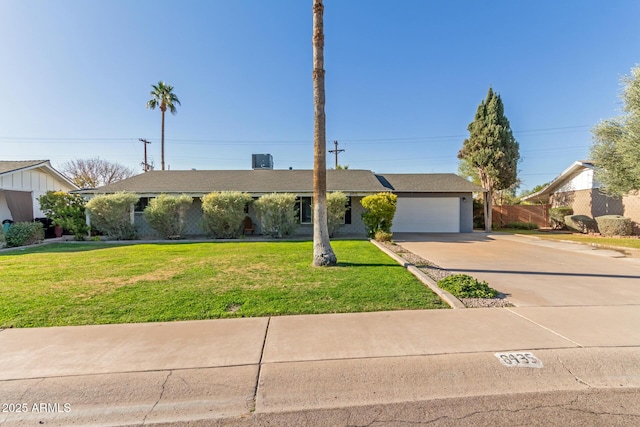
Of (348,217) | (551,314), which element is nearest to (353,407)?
(551,314)

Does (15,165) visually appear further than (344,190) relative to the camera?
Yes

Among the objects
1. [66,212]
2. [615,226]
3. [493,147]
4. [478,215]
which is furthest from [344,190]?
[615,226]

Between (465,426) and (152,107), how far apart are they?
1296 inches

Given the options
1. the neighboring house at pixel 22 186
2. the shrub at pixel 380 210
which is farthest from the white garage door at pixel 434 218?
the neighboring house at pixel 22 186

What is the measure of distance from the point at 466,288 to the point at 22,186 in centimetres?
2316

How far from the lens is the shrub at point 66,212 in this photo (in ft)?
45.5

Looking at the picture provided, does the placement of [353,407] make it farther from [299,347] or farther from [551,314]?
[551,314]

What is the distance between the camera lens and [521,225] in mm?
21547

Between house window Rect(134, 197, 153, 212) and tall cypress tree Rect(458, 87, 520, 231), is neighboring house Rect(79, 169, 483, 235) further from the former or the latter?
tall cypress tree Rect(458, 87, 520, 231)

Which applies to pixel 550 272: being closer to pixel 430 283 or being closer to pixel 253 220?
pixel 430 283

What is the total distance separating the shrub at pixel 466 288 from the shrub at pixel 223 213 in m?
10.4

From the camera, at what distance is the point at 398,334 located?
3684 millimetres

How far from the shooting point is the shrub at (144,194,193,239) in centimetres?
1351

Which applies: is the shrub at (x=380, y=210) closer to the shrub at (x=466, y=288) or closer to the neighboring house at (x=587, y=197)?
the shrub at (x=466, y=288)
